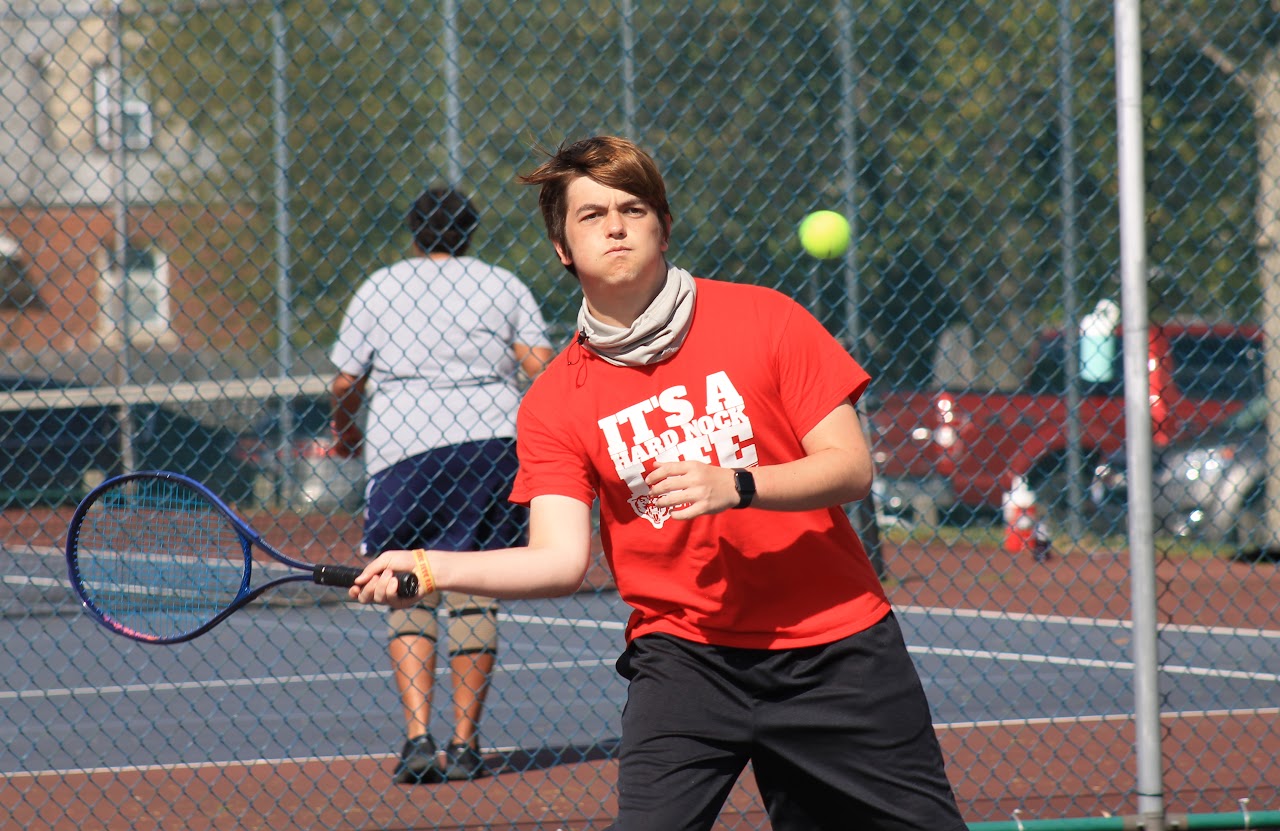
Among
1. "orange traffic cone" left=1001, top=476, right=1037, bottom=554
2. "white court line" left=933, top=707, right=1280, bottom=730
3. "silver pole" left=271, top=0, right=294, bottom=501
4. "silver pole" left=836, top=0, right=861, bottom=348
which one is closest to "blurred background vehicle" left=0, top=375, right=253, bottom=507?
"silver pole" left=271, top=0, right=294, bottom=501

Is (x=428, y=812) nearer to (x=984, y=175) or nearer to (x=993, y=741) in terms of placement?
(x=993, y=741)

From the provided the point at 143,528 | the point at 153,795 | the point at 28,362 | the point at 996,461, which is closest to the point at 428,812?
the point at 153,795

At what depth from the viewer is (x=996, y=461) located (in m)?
10.9

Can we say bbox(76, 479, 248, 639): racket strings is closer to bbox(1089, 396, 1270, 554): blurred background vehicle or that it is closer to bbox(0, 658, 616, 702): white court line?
bbox(0, 658, 616, 702): white court line

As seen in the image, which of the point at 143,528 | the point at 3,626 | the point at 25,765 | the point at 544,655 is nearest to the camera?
the point at 143,528

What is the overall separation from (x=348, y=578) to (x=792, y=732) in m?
0.79

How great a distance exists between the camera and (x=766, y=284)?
32.0 feet

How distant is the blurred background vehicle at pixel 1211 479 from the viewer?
9.82m

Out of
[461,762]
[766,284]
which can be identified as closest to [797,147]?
[766,284]

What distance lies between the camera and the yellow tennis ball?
780cm

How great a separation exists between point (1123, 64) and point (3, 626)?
240 inches

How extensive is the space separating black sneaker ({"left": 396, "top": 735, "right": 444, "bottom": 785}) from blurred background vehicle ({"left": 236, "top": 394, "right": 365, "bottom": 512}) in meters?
4.23

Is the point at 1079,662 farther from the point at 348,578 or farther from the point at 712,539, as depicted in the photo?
the point at 348,578

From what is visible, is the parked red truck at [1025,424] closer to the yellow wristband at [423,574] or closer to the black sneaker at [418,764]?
the black sneaker at [418,764]
